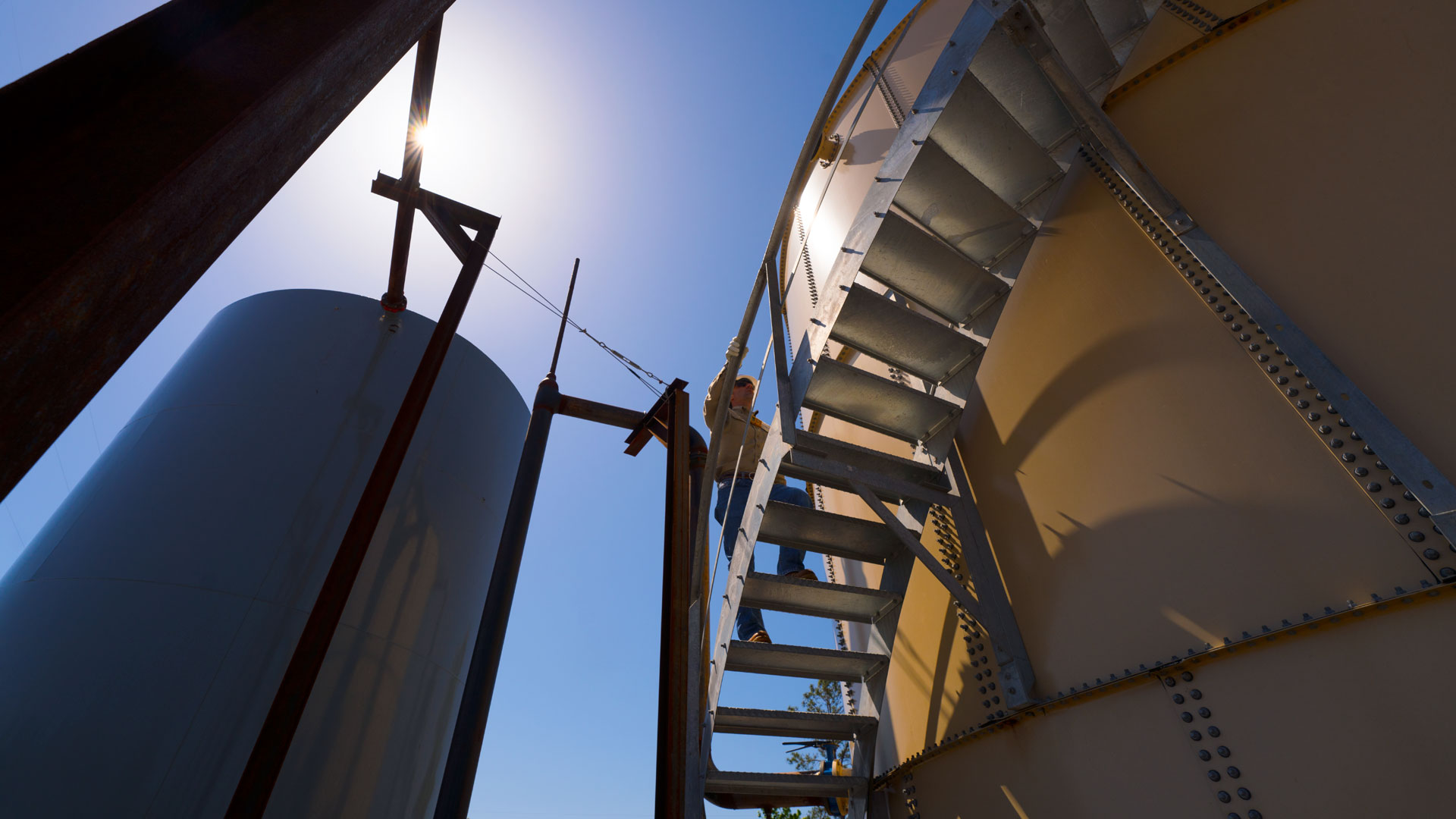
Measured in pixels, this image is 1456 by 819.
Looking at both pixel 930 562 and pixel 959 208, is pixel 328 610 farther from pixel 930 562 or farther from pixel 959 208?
pixel 959 208

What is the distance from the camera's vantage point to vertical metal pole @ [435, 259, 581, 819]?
548cm

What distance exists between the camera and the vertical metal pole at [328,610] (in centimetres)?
376

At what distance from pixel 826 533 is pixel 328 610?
3446 millimetres

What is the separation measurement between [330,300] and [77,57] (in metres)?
5.77

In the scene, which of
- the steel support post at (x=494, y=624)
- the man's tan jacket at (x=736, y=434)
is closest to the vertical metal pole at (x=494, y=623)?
the steel support post at (x=494, y=624)

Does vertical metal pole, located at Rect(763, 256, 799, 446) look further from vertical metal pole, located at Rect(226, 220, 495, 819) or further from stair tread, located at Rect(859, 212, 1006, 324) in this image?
vertical metal pole, located at Rect(226, 220, 495, 819)

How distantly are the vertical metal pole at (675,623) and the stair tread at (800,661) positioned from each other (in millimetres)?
456

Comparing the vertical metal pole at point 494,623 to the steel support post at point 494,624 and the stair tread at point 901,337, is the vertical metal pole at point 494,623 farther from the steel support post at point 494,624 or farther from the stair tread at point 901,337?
the stair tread at point 901,337

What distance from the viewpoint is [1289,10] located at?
4012mm

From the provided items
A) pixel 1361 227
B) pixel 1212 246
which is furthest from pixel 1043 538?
pixel 1361 227

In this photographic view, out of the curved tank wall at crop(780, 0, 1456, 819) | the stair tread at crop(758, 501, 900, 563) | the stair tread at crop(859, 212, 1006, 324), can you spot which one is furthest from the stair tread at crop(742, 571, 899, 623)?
the stair tread at crop(859, 212, 1006, 324)

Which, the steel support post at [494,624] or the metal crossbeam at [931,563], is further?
the steel support post at [494,624]

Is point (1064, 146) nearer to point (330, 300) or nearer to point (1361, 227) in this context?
point (1361, 227)

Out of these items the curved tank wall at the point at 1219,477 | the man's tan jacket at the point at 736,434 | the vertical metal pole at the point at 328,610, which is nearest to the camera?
the curved tank wall at the point at 1219,477
